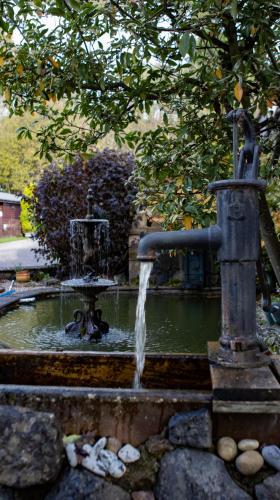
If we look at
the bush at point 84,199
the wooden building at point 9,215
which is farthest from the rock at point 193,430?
the wooden building at point 9,215

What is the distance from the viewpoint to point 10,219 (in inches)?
1245

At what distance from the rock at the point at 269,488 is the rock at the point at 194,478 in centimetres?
5

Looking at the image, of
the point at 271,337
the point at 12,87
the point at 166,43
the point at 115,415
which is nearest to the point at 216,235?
the point at 115,415

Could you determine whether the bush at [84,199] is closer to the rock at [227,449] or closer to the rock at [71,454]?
the rock at [71,454]

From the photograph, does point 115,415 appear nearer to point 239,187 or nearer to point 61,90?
point 239,187

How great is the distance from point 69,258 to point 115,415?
9.37 meters

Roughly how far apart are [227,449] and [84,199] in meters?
9.32

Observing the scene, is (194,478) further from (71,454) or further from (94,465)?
(71,454)

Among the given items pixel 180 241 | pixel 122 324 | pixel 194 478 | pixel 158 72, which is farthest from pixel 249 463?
pixel 122 324

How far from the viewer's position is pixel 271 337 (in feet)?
16.3

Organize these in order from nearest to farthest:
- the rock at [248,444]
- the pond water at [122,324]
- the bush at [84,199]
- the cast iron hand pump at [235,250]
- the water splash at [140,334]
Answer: the rock at [248,444] < the cast iron hand pump at [235,250] < the water splash at [140,334] < the pond water at [122,324] < the bush at [84,199]

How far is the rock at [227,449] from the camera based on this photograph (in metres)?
1.86

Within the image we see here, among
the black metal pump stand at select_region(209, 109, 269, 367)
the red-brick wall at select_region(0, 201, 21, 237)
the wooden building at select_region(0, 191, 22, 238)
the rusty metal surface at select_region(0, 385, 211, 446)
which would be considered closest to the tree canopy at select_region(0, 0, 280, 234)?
the black metal pump stand at select_region(209, 109, 269, 367)

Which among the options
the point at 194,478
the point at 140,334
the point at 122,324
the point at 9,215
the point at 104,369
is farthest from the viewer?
the point at 9,215
